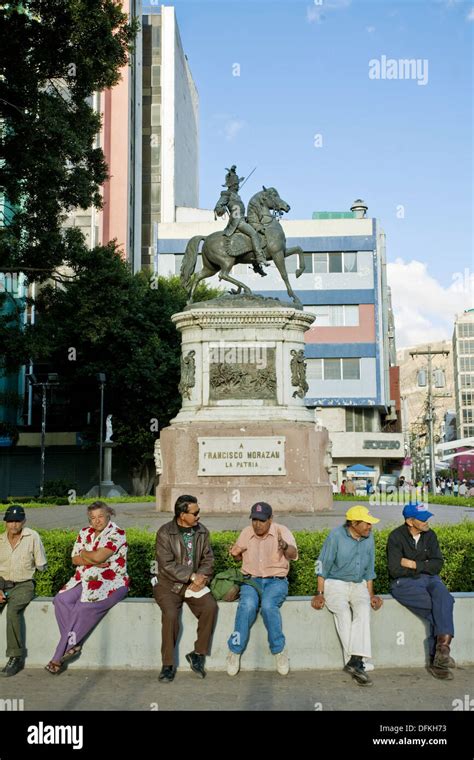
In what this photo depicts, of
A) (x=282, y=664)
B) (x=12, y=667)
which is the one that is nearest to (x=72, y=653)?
(x=12, y=667)

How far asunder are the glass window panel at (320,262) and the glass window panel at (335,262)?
34 cm

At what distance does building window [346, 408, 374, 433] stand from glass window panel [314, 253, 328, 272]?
9.65 m

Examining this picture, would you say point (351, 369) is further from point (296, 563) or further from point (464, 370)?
point (464, 370)

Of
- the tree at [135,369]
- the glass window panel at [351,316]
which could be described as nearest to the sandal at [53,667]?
the tree at [135,369]

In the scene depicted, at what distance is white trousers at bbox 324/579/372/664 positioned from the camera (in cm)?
733

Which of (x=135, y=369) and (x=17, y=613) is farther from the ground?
(x=135, y=369)

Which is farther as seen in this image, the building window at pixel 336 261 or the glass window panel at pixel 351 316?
the building window at pixel 336 261

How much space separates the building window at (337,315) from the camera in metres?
53.4

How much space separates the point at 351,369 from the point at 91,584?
151ft

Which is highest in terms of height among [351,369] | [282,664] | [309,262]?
[309,262]

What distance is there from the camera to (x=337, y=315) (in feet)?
176

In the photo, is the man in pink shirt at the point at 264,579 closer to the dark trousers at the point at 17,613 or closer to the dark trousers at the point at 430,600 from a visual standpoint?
the dark trousers at the point at 430,600

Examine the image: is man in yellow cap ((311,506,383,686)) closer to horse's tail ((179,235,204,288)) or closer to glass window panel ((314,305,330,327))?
horse's tail ((179,235,204,288))
